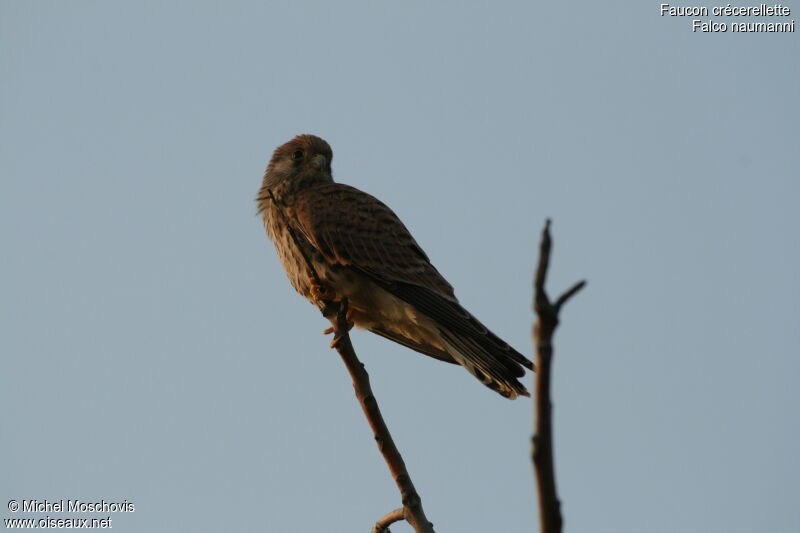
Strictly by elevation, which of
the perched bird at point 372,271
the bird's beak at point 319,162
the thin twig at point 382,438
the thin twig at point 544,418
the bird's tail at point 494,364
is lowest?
the thin twig at point 544,418

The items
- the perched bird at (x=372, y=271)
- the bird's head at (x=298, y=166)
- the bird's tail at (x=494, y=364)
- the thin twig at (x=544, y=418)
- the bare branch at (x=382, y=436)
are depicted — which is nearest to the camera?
the thin twig at (x=544, y=418)

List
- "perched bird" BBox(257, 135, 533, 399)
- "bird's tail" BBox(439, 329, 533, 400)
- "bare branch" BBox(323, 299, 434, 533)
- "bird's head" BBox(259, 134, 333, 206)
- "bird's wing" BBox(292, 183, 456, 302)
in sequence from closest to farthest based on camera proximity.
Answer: "bare branch" BBox(323, 299, 434, 533)
"bird's tail" BBox(439, 329, 533, 400)
"perched bird" BBox(257, 135, 533, 399)
"bird's wing" BBox(292, 183, 456, 302)
"bird's head" BBox(259, 134, 333, 206)

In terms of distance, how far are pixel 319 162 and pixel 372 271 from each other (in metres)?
1.22

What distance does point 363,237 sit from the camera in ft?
16.3

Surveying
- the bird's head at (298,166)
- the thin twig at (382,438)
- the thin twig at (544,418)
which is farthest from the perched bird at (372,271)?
the thin twig at (544,418)

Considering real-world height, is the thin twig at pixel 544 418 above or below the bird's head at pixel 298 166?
below

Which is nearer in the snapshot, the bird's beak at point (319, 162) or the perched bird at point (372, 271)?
the perched bird at point (372, 271)

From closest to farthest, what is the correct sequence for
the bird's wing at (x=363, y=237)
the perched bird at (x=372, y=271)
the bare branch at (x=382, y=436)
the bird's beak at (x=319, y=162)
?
the bare branch at (x=382, y=436) < the perched bird at (x=372, y=271) < the bird's wing at (x=363, y=237) < the bird's beak at (x=319, y=162)

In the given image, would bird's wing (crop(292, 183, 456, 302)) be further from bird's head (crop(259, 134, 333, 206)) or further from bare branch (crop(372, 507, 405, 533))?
bare branch (crop(372, 507, 405, 533))

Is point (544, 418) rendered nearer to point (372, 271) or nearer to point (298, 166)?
point (372, 271)

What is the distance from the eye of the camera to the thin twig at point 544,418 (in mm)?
1345

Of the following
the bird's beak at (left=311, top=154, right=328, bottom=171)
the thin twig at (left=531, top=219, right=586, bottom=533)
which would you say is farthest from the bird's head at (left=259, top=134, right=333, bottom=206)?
the thin twig at (left=531, top=219, right=586, bottom=533)

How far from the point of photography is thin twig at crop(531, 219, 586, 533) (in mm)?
1345

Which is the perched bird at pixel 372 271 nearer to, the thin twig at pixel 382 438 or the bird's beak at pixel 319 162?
the bird's beak at pixel 319 162
